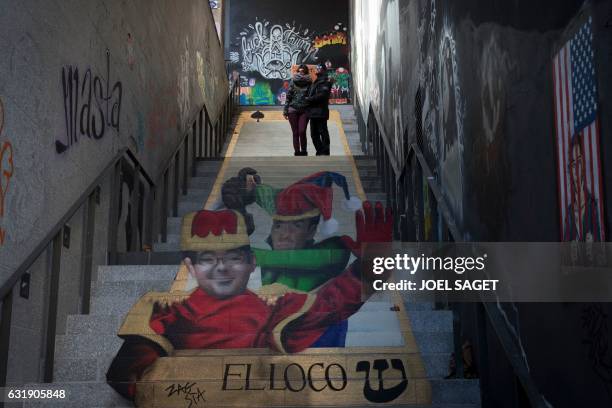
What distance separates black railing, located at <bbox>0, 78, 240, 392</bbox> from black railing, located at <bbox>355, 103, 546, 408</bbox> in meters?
2.37

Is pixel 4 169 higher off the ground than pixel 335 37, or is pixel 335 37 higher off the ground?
Answer: pixel 335 37

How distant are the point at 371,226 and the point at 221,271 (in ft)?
7.01

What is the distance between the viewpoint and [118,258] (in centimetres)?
612

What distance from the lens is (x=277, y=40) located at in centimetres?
1977

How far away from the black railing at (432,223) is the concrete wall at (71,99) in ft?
8.50

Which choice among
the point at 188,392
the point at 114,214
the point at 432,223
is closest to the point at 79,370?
the point at 188,392

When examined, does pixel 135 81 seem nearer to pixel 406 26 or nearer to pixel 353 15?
pixel 406 26

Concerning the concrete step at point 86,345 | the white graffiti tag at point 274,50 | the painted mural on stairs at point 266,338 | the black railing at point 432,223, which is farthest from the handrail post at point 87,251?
the white graffiti tag at point 274,50

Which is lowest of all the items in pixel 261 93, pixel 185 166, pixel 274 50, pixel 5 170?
pixel 5 170

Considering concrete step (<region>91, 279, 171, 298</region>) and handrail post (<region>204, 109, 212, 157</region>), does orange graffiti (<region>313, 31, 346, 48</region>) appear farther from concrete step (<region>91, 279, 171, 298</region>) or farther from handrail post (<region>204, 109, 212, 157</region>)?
concrete step (<region>91, 279, 171, 298</region>)

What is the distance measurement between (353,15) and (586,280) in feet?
47.9

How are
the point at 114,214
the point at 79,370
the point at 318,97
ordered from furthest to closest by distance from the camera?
1. the point at 318,97
2. the point at 114,214
3. the point at 79,370

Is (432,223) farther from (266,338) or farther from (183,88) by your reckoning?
(183,88)

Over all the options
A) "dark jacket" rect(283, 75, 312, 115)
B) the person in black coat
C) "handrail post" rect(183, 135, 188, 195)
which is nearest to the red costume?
"handrail post" rect(183, 135, 188, 195)
